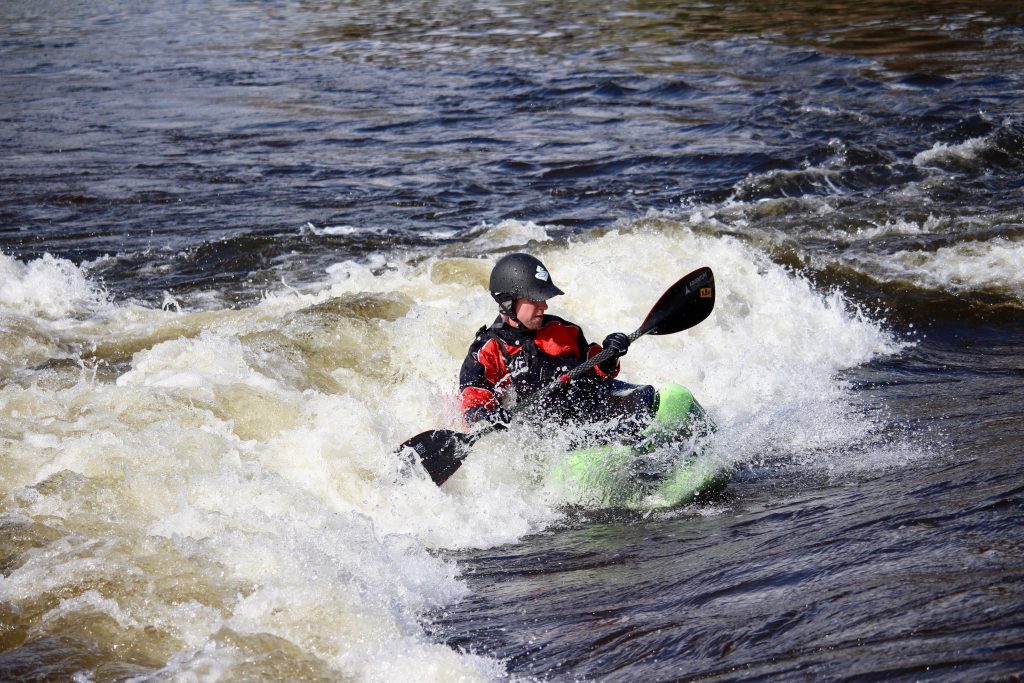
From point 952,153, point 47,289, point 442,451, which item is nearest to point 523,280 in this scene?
point 442,451

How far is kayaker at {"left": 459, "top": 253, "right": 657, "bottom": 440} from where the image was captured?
550 cm

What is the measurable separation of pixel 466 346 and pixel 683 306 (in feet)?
6.98

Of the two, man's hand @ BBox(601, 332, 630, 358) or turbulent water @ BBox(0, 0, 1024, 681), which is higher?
man's hand @ BBox(601, 332, 630, 358)

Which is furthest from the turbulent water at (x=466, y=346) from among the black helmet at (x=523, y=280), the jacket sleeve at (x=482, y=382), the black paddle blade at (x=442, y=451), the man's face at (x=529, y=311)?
the black helmet at (x=523, y=280)

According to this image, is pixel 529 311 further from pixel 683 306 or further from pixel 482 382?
pixel 683 306

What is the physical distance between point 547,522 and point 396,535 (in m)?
0.73

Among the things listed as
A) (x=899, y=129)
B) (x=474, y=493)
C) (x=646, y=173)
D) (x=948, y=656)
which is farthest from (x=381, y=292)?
(x=899, y=129)

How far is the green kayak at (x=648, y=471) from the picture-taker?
5270 mm

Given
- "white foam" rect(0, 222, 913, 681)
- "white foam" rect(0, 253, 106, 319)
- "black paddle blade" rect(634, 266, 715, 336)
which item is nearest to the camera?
"white foam" rect(0, 222, 913, 681)

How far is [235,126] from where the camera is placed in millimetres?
15781

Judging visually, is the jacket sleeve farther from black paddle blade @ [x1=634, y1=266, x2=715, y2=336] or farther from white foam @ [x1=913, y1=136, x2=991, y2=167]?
white foam @ [x1=913, y1=136, x2=991, y2=167]

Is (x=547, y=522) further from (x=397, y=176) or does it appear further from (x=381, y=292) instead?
(x=397, y=176)

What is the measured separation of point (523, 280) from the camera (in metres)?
5.49

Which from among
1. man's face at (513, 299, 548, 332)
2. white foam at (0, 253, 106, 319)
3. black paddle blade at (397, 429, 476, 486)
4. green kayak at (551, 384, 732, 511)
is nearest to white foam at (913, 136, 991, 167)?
green kayak at (551, 384, 732, 511)
